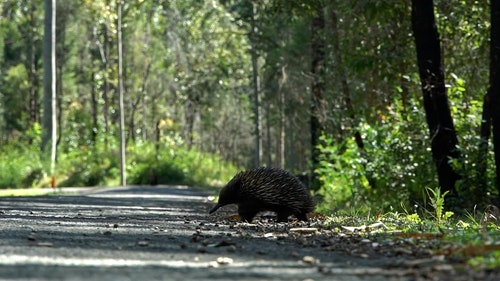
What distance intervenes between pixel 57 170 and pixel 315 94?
1646cm

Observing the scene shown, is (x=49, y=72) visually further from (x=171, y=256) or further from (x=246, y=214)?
(x=171, y=256)

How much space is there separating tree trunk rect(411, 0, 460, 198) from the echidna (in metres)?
4.95

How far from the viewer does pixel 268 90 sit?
195 ft

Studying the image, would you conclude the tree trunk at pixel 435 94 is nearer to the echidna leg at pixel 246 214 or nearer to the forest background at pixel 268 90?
the forest background at pixel 268 90

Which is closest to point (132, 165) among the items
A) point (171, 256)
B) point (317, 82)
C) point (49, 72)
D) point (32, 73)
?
point (49, 72)

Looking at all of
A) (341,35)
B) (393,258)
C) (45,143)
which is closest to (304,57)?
(45,143)

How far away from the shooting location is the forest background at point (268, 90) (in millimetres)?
19875

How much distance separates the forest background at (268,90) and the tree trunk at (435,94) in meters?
0.31

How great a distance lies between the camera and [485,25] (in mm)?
19641

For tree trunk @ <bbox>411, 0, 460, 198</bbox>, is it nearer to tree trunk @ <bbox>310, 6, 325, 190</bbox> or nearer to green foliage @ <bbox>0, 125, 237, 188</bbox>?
tree trunk @ <bbox>310, 6, 325, 190</bbox>

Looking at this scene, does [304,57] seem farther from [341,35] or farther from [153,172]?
[341,35]

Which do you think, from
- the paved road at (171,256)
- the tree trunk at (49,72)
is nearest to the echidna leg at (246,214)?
the paved road at (171,256)

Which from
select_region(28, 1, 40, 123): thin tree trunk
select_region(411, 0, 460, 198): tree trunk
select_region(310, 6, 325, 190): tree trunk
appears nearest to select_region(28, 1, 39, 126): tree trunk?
select_region(28, 1, 40, 123): thin tree trunk

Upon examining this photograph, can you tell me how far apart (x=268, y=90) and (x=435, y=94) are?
41.8m
